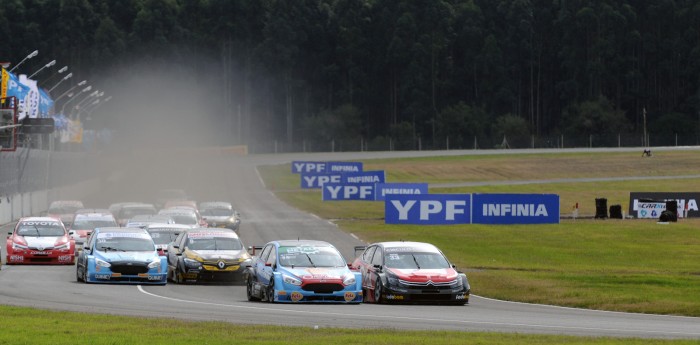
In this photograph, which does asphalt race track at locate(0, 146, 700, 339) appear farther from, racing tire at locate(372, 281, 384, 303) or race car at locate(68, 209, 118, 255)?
race car at locate(68, 209, 118, 255)

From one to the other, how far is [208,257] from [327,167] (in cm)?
7956

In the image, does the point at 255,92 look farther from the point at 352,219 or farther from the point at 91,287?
the point at 91,287

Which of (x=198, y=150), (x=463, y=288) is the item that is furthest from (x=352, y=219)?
(x=198, y=150)

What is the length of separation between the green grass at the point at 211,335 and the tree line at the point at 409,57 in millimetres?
160054

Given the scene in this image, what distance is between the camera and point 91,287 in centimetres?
3195

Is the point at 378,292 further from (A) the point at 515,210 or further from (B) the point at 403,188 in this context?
(B) the point at 403,188

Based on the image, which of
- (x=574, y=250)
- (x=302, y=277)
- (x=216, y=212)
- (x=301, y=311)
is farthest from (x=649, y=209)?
(x=301, y=311)

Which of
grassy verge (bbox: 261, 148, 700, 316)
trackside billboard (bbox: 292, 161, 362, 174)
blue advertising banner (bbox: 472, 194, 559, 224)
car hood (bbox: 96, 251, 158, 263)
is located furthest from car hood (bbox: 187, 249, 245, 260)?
trackside billboard (bbox: 292, 161, 362, 174)

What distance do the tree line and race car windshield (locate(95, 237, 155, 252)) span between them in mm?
147021

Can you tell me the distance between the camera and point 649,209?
6950cm

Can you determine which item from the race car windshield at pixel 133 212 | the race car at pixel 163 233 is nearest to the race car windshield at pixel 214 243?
the race car at pixel 163 233

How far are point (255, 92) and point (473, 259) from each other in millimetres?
151823

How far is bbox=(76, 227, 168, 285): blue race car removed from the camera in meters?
33.1

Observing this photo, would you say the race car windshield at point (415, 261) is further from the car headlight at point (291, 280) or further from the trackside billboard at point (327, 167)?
the trackside billboard at point (327, 167)
